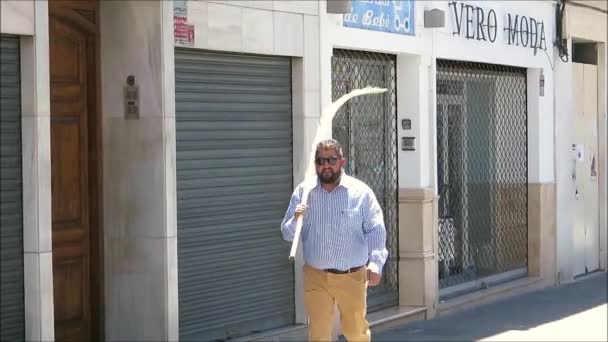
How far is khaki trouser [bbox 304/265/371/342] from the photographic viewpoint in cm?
843

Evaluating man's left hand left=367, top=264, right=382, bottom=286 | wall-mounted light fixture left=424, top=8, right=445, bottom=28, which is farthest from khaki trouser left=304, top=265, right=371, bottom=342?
wall-mounted light fixture left=424, top=8, right=445, bottom=28

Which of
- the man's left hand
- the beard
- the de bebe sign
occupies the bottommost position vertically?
the man's left hand

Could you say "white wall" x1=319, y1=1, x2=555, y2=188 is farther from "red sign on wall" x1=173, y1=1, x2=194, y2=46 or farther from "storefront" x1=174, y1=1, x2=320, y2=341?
"red sign on wall" x1=173, y1=1, x2=194, y2=46

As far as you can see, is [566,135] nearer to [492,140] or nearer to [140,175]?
[492,140]

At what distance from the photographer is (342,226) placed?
331 inches

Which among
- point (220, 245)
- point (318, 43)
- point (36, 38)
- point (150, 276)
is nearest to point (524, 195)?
point (318, 43)

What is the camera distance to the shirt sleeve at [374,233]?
8367 mm

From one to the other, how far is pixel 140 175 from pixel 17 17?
1843 mm

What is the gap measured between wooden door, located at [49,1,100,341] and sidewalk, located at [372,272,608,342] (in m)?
3.29

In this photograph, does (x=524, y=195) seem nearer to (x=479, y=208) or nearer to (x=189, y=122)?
(x=479, y=208)

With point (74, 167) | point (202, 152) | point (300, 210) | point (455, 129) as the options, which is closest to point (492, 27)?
point (455, 129)

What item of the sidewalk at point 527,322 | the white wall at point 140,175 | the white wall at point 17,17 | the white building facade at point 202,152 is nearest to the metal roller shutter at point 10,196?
the white building facade at point 202,152

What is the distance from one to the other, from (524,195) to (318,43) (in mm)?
5899

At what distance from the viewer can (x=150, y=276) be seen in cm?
948
